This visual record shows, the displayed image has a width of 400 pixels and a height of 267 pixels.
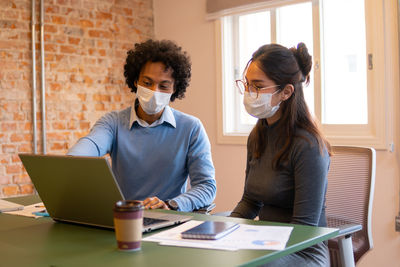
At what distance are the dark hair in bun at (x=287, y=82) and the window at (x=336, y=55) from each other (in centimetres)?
129

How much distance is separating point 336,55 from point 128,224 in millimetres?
2585

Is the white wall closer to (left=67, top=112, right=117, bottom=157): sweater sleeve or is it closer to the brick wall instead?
the brick wall

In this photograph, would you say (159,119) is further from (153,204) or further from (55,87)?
(55,87)

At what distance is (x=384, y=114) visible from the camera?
9.94 ft

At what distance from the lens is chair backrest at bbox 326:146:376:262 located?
6.76 ft

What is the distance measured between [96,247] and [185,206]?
2.34ft

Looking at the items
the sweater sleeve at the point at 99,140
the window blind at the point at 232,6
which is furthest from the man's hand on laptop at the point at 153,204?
the window blind at the point at 232,6

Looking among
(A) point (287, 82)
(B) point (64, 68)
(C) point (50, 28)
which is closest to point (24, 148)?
(B) point (64, 68)

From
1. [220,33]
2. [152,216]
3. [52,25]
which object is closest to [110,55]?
[52,25]

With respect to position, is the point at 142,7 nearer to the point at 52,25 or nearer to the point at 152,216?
the point at 52,25

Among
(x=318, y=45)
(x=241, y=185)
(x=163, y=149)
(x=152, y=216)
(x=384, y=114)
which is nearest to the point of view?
(x=152, y=216)

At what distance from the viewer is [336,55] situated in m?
3.40

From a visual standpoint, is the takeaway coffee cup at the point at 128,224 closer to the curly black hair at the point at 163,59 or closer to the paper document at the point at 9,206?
the paper document at the point at 9,206

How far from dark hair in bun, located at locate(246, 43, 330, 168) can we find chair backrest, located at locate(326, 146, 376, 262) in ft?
1.11
